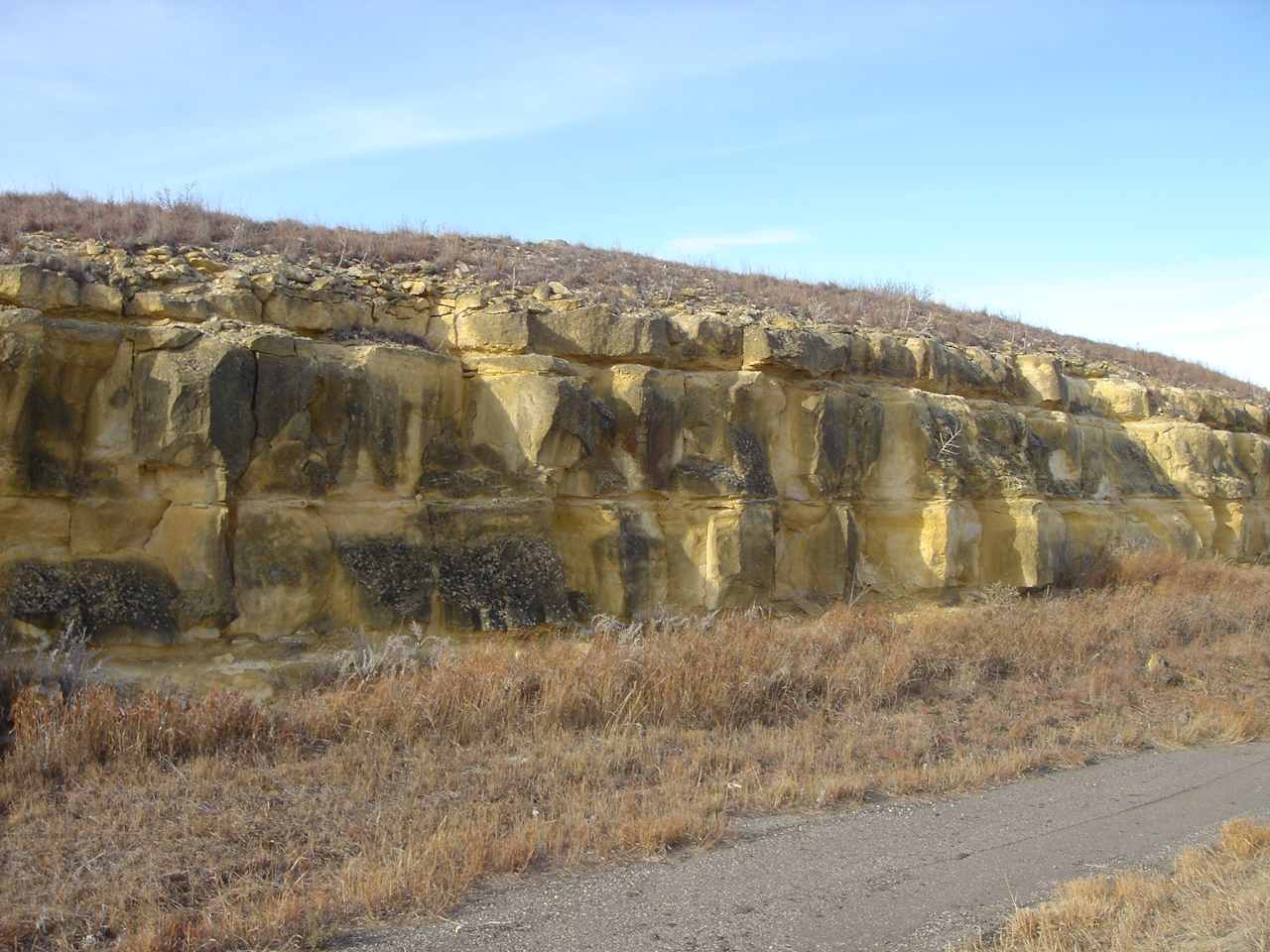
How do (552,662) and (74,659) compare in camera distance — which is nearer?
(74,659)

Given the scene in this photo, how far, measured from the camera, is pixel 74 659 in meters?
7.05

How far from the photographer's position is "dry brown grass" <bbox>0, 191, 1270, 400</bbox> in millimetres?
10180

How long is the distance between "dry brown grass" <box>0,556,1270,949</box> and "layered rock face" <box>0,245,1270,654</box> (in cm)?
75

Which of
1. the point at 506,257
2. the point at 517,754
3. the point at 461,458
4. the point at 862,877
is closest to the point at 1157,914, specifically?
the point at 862,877

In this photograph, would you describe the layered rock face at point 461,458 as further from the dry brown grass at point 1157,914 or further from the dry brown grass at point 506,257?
the dry brown grass at point 1157,914

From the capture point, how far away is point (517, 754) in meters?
7.16

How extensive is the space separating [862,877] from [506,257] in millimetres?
9105

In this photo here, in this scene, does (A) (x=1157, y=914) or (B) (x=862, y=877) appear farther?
(B) (x=862, y=877)

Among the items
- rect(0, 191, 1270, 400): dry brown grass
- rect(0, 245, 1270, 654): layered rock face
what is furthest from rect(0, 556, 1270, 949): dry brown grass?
rect(0, 191, 1270, 400): dry brown grass

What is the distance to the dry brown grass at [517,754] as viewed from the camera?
5.07 m

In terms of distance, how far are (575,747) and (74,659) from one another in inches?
133

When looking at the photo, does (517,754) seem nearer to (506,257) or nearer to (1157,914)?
(1157,914)

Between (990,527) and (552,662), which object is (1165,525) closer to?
(990,527)

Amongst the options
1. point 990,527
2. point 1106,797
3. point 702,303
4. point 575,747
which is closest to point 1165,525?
point 990,527
